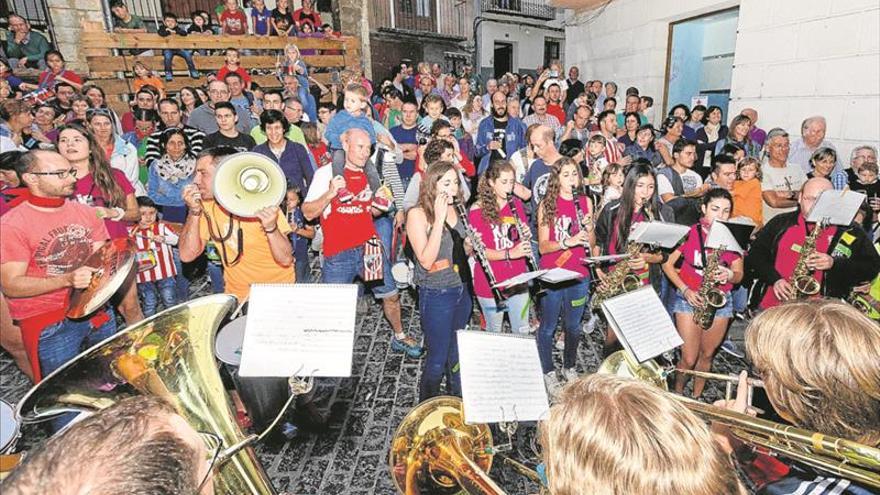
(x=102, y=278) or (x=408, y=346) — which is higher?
(x=102, y=278)

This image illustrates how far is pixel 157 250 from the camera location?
4.82m

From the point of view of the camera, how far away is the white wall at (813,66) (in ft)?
22.4

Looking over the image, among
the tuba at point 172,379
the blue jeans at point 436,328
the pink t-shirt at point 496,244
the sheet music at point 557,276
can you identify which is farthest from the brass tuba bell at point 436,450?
the pink t-shirt at point 496,244

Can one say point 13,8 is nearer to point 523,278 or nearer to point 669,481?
point 523,278

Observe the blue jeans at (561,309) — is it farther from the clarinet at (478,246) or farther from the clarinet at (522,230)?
the clarinet at (478,246)

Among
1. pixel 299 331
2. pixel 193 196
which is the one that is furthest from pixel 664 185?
pixel 193 196

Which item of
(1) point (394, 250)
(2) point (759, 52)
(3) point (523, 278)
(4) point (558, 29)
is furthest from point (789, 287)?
(4) point (558, 29)

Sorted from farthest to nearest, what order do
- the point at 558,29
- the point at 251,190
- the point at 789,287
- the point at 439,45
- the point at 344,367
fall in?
the point at 558,29 → the point at 439,45 → the point at 789,287 → the point at 251,190 → the point at 344,367

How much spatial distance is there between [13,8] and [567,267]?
1457cm

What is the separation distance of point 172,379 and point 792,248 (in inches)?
186

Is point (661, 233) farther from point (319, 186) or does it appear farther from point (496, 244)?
point (319, 186)

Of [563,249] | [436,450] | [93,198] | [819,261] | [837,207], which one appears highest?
[93,198]

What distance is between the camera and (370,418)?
3887mm

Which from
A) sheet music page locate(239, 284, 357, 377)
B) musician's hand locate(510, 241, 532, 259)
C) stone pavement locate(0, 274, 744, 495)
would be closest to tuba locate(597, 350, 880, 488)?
sheet music page locate(239, 284, 357, 377)
